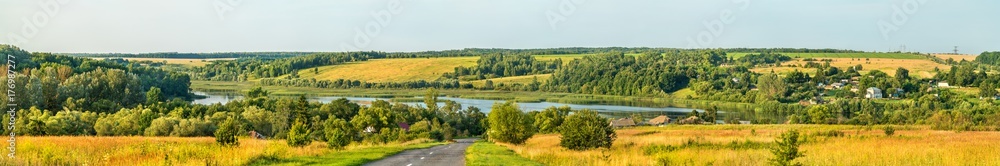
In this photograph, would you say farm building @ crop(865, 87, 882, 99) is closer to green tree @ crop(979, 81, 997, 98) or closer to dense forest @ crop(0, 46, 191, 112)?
green tree @ crop(979, 81, 997, 98)

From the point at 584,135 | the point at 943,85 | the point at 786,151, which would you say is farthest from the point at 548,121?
the point at 943,85

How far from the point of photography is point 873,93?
558 ft

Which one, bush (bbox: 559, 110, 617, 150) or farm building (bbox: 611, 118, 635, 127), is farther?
farm building (bbox: 611, 118, 635, 127)

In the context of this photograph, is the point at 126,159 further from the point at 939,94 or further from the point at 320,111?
the point at 939,94

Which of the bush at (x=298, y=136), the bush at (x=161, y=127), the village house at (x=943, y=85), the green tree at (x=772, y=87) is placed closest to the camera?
the bush at (x=298, y=136)

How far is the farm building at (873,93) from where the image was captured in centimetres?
16846

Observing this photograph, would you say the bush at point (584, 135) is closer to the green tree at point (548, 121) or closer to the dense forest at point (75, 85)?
the green tree at point (548, 121)

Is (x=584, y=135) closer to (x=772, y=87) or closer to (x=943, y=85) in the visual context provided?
(x=772, y=87)

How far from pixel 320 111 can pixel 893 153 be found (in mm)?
84877

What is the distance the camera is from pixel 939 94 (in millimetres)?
153750

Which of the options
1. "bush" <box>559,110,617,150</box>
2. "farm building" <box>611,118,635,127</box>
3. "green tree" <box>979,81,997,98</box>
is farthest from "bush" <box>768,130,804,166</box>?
"green tree" <box>979,81,997,98</box>

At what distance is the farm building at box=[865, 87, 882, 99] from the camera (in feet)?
553

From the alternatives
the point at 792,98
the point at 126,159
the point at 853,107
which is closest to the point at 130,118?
the point at 126,159

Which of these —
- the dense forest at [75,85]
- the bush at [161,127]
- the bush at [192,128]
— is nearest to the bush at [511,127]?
the bush at [192,128]
